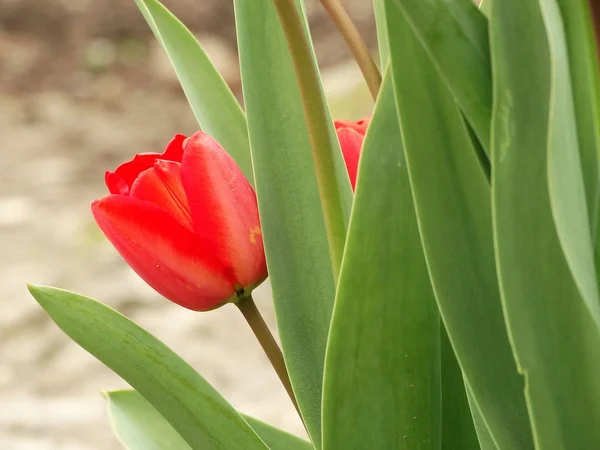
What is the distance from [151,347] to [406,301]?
0.24 ft

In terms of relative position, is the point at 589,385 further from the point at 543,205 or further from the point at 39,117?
the point at 39,117

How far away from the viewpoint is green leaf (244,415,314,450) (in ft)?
1.07

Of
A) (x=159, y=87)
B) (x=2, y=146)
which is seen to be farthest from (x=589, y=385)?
(x=159, y=87)

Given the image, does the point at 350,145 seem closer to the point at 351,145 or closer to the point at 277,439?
the point at 351,145

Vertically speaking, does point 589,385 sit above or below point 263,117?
below

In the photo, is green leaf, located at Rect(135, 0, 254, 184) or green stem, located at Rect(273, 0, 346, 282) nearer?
green stem, located at Rect(273, 0, 346, 282)

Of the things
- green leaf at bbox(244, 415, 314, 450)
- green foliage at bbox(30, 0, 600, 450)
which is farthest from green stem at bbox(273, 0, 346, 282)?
green leaf at bbox(244, 415, 314, 450)

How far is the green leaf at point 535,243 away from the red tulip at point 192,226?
4.1 inches

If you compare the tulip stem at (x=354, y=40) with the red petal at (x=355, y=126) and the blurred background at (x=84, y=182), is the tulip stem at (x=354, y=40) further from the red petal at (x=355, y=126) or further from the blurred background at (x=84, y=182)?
the blurred background at (x=84, y=182)

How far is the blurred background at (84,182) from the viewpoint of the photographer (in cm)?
157

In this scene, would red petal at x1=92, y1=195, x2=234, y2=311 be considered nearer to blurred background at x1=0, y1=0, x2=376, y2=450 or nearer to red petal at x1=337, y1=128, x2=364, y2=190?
red petal at x1=337, y1=128, x2=364, y2=190

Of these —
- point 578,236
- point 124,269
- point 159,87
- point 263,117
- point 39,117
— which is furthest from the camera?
point 159,87

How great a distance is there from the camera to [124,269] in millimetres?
1885

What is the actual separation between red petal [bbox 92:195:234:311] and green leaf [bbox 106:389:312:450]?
0.09 m
